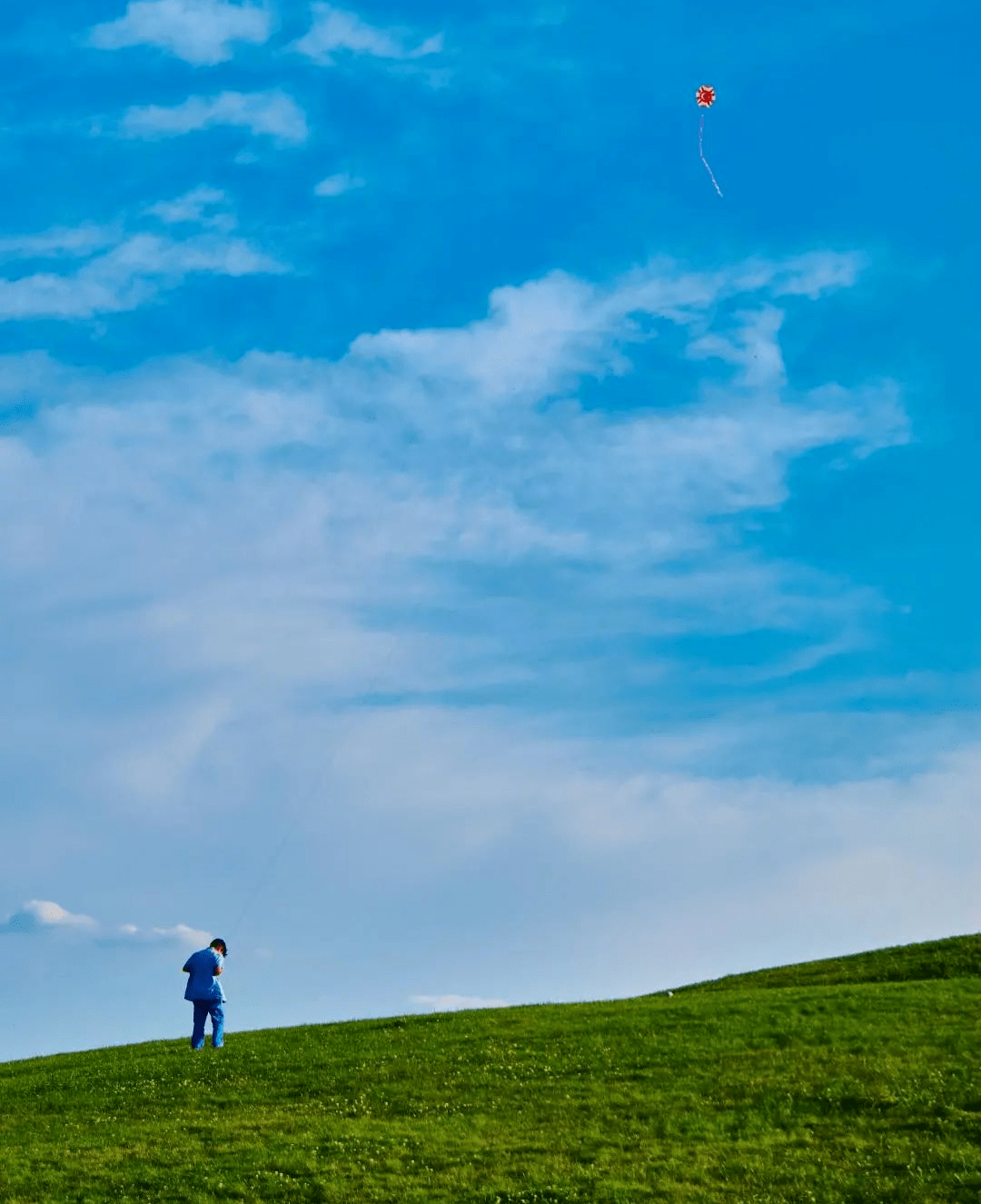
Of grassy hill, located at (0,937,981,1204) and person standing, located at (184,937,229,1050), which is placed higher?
person standing, located at (184,937,229,1050)

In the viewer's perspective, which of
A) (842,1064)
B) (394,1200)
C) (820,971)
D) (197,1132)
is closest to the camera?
(394,1200)

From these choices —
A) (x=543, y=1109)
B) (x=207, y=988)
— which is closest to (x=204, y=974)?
(x=207, y=988)

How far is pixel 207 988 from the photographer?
40750 mm

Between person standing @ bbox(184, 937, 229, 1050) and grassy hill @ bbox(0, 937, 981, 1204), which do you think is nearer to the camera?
grassy hill @ bbox(0, 937, 981, 1204)

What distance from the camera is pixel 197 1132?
30.8 meters

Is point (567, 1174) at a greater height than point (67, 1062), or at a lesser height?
lesser

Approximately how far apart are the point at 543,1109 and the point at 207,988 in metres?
14.5

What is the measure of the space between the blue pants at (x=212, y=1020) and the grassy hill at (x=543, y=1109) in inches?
33.4

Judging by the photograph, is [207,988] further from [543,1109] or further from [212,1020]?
[543,1109]

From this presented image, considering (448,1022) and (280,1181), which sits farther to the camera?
(448,1022)

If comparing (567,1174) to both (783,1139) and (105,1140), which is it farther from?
(105,1140)

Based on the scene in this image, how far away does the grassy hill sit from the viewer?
1013 inches

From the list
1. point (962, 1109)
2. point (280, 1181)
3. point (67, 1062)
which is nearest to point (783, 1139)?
point (962, 1109)

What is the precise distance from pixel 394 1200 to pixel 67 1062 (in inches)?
874
